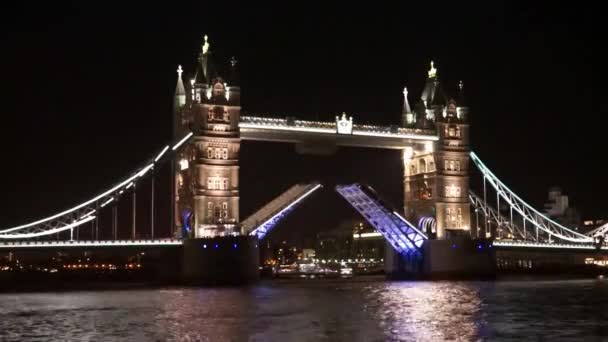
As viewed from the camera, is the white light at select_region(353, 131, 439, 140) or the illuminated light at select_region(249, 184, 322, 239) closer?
the illuminated light at select_region(249, 184, 322, 239)

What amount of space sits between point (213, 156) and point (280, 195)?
7.12m

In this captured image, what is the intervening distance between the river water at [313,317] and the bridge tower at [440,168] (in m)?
25.6

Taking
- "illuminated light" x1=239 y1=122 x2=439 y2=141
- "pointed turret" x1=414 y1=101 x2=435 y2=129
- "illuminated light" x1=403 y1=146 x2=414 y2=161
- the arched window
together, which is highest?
"pointed turret" x1=414 y1=101 x2=435 y2=129

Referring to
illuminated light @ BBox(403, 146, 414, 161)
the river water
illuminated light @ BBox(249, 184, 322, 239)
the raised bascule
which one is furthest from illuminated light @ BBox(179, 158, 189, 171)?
the river water

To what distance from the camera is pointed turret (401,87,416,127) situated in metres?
78.6

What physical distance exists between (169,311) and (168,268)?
96.2 feet

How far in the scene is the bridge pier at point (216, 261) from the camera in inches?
2463

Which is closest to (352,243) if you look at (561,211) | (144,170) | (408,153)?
(561,211)

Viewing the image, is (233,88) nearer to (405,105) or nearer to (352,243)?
(405,105)

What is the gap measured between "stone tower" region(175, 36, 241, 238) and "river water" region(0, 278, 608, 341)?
15.1 metres

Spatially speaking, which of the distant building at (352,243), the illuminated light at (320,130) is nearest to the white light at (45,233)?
the illuminated light at (320,130)

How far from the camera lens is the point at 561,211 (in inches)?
4843

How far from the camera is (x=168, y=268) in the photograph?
66688 mm

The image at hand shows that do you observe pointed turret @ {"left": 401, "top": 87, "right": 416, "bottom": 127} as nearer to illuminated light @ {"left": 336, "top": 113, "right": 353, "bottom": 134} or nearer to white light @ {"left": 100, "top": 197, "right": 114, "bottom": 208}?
illuminated light @ {"left": 336, "top": 113, "right": 353, "bottom": 134}
